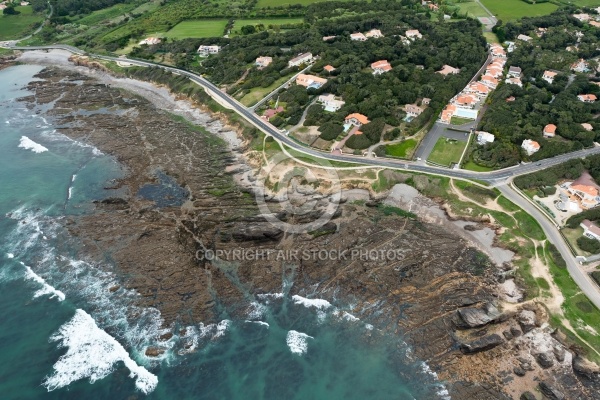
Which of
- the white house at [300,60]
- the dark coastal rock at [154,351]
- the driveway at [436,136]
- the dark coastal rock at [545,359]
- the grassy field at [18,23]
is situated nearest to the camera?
the dark coastal rock at [545,359]

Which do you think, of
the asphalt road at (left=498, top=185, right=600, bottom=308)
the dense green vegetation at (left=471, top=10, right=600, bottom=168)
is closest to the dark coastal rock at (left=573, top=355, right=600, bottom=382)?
the asphalt road at (left=498, top=185, right=600, bottom=308)

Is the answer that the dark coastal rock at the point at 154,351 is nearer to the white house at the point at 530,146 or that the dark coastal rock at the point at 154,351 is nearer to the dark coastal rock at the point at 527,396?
the dark coastal rock at the point at 527,396

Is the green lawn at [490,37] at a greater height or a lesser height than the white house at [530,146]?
greater

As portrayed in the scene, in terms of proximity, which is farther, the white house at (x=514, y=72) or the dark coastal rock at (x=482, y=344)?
the white house at (x=514, y=72)

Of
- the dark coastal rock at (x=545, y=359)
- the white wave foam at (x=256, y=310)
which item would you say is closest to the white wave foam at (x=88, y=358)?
the white wave foam at (x=256, y=310)

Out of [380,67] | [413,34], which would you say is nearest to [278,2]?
[413,34]
